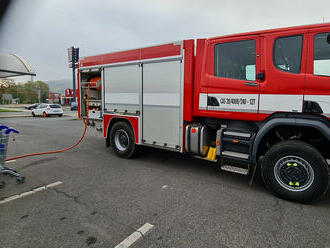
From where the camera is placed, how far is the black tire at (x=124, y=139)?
5.58 meters

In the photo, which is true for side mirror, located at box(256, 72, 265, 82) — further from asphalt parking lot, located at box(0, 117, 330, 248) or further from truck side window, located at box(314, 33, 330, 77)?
asphalt parking lot, located at box(0, 117, 330, 248)

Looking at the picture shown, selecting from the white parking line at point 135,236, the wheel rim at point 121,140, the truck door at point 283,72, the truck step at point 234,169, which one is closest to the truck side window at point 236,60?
the truck door at point 283,72

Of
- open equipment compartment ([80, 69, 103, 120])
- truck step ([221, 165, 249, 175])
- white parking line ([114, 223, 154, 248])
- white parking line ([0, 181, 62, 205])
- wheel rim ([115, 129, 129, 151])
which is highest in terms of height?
open equipment compartment ([80, 69, 103, 120])

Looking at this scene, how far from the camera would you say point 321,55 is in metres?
3.15

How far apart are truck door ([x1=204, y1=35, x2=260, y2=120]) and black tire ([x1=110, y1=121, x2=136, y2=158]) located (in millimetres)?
2302

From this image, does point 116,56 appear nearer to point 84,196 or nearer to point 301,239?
point 84,196

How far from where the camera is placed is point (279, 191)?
11.3 feet

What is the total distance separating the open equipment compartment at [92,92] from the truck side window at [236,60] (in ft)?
12.4

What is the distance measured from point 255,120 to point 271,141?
28.2 inches

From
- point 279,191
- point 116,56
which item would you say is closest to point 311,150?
point 279,191

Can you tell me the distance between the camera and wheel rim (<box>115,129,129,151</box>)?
228 inches

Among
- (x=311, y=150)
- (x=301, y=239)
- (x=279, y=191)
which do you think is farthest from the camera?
(x=279, y=191)

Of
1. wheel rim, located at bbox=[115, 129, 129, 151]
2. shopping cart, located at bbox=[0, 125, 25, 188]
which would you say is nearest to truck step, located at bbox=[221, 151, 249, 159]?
wheel rim, located at bbox=[115, 129, 129, 151]

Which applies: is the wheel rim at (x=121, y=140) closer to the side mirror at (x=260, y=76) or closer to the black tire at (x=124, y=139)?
the black tire at (x=124, y=139)
